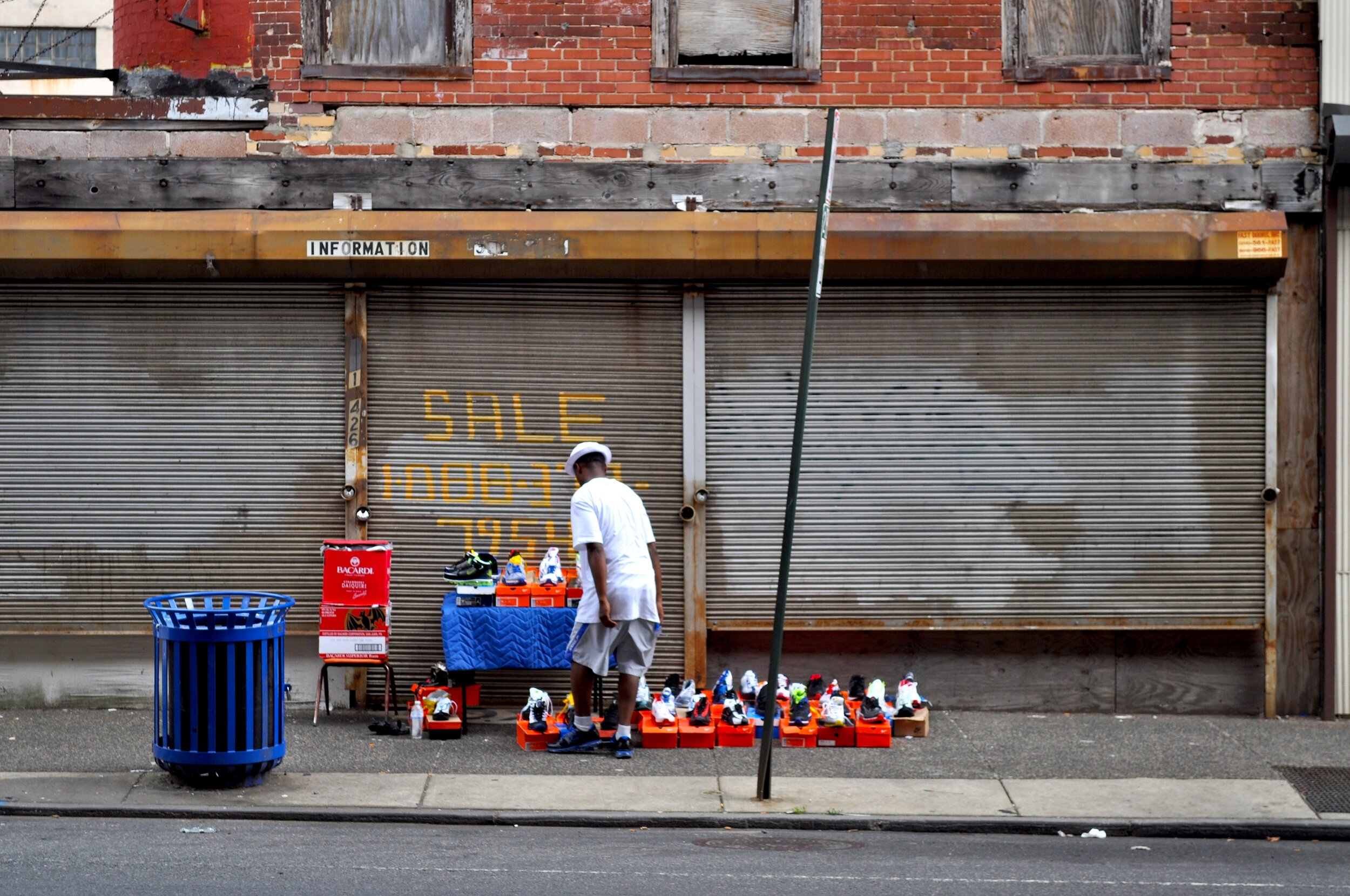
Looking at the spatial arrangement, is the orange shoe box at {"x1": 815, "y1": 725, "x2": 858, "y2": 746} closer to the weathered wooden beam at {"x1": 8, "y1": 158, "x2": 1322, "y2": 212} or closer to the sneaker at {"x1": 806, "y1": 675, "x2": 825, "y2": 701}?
the sneaker at {"x1": 806, "y1": 675, "x2": 825, "y2": 701}

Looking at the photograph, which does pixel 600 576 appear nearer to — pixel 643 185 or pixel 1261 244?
pixel 643 185

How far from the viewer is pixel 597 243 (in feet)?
33.3

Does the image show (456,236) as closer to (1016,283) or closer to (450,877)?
(1016,283)

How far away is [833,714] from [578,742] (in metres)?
1.59

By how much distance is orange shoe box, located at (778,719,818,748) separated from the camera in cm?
925

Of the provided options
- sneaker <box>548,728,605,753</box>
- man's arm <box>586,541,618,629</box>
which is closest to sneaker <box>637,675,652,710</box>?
sneaker <box>548,728,605,753</box>

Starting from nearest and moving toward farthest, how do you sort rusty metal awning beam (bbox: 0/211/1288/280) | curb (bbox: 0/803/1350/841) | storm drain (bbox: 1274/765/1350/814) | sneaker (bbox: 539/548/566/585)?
curb (bbox: 0/803/1350/841) → storm drain (bbox: 1274/765/1350/814) → sneaker (bbox: 539/548/566/585) → rusty metal awning beam (bbox: 0/211/1288/280)

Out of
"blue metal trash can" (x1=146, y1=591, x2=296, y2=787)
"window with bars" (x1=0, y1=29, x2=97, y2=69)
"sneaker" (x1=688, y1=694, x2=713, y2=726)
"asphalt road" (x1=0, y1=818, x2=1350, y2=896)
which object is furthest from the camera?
"window with bars" (x1=0, y1=29, x2=97, y2=69)

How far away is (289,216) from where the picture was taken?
1020 cm

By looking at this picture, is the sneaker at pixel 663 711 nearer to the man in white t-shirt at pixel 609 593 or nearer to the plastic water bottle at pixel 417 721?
the man in white t-shirt at pixel 609 593

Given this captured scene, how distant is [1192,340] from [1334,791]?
3.44 meters

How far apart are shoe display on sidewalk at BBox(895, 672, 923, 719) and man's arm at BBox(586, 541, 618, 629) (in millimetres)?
2099

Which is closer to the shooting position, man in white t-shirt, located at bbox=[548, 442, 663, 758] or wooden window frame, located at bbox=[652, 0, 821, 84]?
man in white t-shirt, located at bbox=[548, 442, 663, 758]

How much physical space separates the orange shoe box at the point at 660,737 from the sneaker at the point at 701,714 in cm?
11
